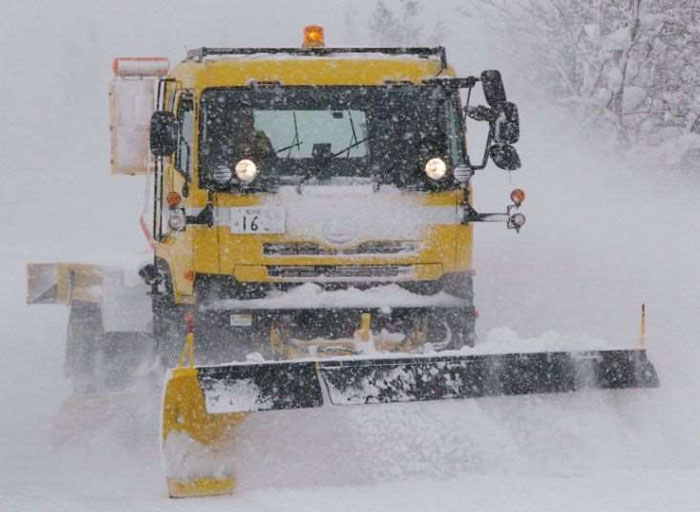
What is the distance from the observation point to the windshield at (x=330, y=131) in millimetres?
7516

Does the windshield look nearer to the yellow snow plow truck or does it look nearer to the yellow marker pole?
the yellow snow plow truck

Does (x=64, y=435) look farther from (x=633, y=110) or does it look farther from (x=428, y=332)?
(x=633, y=110)

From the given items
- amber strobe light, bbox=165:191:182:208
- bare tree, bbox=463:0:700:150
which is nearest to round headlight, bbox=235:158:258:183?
amber strobe light, bbox=165:191:182:208

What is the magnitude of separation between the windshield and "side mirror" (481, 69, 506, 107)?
1.32ft

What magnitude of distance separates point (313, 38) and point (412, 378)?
365 centimetres

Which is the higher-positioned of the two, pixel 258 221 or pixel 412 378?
pixel 258 221

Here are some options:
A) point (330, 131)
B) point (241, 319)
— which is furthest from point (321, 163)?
point (241, 319)

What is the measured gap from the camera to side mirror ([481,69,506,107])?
734cm

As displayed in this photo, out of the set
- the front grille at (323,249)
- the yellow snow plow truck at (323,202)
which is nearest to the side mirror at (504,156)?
the yellow snow plow truck at (323,202)

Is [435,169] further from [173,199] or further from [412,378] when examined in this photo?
[412,378]

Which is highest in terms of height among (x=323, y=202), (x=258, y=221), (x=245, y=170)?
(x=245, y=170)

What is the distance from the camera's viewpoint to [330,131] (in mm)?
7609

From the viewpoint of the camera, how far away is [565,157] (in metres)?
22.2

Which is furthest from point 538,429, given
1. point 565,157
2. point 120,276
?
point 565,157
